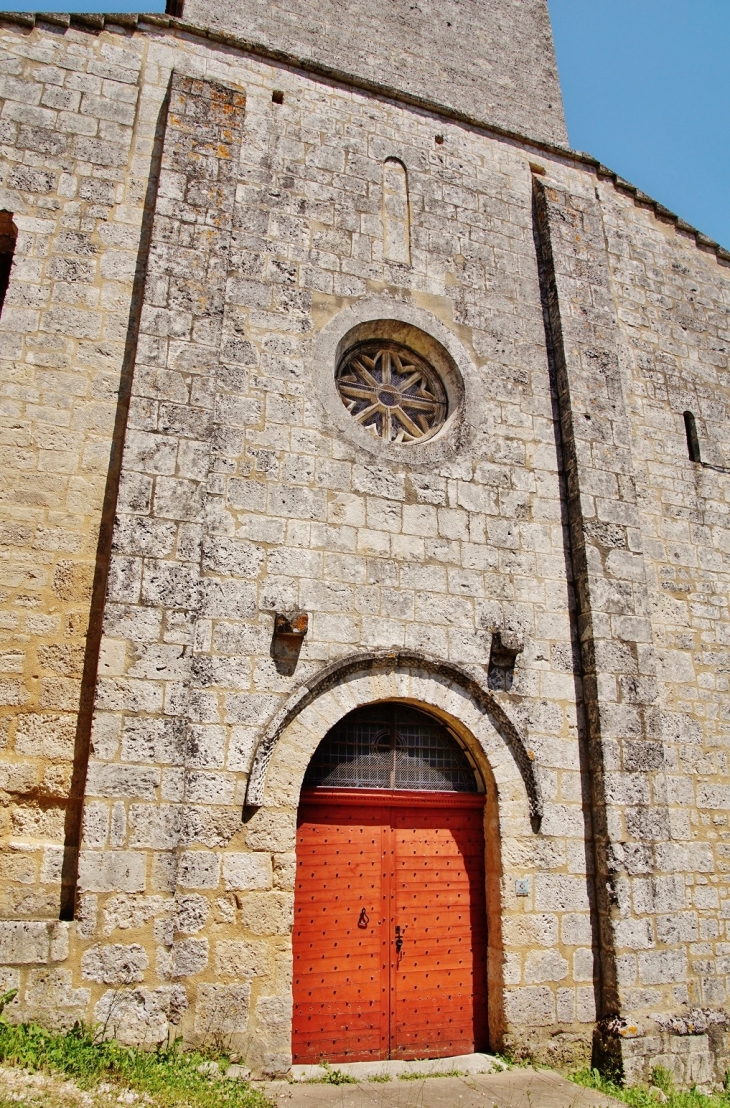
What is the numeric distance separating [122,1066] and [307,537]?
10.4 ft

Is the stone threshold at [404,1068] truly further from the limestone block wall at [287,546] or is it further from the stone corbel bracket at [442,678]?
the stone corbel bracket at [442,678]

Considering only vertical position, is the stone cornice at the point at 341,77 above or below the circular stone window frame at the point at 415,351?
above

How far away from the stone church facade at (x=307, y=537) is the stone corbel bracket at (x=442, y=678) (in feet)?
0.07

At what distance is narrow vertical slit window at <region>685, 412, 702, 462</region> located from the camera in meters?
7.53

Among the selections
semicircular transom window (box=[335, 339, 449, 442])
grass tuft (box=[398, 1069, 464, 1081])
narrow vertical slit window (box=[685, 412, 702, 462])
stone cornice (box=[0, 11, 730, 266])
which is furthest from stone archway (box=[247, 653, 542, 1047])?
stone cornice (box=[0, 11, 730, 266])

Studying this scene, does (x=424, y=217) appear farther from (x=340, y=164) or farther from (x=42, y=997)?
(x=42, y=997)

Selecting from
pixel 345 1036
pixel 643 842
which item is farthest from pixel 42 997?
pixel 643 842

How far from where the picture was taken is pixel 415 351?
22.1ft

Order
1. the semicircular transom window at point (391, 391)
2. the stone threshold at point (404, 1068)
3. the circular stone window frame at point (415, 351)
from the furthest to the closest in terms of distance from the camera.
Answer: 1. the semicircular transom window at point (391, 391)
2. the circular stone window frame at point (415, 351)
3. the stone threshold at point (404, 1068)

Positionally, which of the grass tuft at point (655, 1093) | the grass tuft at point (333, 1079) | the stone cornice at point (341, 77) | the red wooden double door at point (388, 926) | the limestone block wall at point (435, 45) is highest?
the limestone block wall at point (435, 45)

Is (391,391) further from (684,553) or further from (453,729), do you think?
(684,553)

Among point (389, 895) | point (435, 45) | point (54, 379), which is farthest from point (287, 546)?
point (435, 45)

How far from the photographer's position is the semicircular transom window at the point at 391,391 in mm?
6457

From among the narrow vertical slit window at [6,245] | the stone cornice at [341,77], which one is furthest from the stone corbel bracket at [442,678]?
the stone cornice at [341,77]
